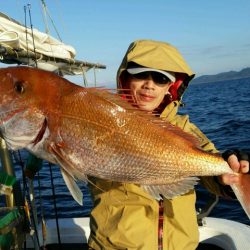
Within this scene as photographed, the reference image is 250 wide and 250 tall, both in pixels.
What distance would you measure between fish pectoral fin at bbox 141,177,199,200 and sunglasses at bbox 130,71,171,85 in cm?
Answer: 92

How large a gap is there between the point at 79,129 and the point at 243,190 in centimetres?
132

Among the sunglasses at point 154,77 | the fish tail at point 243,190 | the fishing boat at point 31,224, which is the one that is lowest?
the fishing boat at point 31,224

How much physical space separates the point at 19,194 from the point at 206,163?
2378 mm

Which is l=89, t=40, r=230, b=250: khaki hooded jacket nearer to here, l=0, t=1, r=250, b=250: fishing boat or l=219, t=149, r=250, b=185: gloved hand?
l=219, t=149, r=250, b=185: gloved hand

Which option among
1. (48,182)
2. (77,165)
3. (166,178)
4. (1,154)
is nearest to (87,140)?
(77,165)

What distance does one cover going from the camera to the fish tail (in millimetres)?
2957

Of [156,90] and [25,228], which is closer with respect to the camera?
[156,90]

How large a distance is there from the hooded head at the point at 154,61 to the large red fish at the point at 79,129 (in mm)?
734

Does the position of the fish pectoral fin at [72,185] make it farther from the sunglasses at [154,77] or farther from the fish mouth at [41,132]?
the sunglasses at [154,77]

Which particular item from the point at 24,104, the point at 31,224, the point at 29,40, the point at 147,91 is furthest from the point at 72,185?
the point at 29,40

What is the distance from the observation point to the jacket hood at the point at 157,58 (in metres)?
3.39

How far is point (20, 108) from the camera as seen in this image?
2.58 m

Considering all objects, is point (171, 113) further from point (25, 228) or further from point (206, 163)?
point (25, 228)

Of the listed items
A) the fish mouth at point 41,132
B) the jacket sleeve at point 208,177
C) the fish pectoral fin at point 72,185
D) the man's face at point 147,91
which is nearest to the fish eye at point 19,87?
the fish mouth at point 41,132
